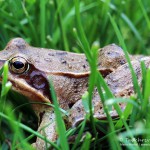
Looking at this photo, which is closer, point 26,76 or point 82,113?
point 82,113

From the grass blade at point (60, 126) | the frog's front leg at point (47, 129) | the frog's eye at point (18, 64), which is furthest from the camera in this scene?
the frog's eye at point (18, 64)

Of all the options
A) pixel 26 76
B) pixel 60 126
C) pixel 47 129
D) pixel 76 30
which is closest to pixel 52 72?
pixel 26 76

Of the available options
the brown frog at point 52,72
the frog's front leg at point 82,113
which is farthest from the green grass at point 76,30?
the brown frog at point 52,72

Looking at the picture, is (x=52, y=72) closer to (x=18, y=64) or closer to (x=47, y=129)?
(x=18, y=64)

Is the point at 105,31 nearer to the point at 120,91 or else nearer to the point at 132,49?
the point at 132,49

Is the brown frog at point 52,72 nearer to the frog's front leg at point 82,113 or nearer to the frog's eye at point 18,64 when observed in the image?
the frog's eye at point 18,64

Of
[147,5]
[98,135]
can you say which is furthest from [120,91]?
[147,5]

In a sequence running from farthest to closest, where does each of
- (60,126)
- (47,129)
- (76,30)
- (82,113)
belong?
(76,30) < (47,129) < (82,113) < (60,126)
